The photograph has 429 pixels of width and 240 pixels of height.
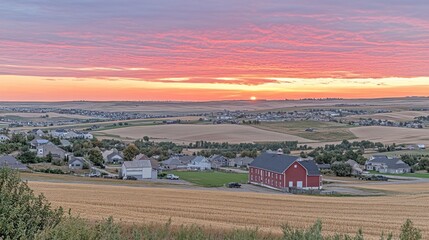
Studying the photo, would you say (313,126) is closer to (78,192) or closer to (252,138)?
(252,138)

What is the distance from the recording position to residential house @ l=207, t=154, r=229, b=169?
85.1m

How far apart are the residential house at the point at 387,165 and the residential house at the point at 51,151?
164ft

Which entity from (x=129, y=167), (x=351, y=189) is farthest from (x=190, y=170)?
(x=351, y=189)

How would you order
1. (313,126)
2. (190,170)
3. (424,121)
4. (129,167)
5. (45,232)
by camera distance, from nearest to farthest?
(45,232), (129,167), (190,170), (313,126), (424,121)

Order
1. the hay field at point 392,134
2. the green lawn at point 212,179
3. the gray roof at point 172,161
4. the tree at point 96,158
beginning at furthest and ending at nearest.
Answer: the hay field at point 392,134 < the gray roof at point 172,161 < the tree at point 96,158 < the green lawn at point 212,179

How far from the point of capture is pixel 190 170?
79125mm

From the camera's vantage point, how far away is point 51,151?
83.9 metres

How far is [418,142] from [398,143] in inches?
165

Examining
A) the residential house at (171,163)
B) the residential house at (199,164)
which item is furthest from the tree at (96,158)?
the residential house at (199,164)

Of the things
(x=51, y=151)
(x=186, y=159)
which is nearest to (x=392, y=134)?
(x=186, y=159)

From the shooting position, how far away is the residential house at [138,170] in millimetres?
65750

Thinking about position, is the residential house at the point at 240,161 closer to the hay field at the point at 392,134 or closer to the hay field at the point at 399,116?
the hay field at the point at 392,134

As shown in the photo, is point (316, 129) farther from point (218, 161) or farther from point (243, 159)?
point (218, 161)

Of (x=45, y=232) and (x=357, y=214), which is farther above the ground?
(x=45, y=232)
